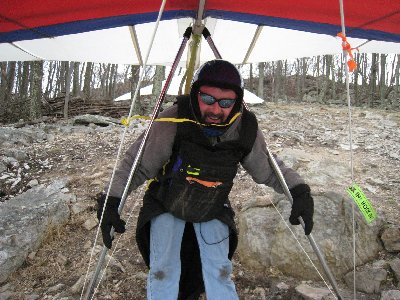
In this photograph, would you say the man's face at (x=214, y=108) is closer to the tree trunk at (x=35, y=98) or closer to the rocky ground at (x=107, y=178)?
the rocky ground at (x=107, y=178)

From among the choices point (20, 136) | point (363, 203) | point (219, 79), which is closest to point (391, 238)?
point (363, 203)

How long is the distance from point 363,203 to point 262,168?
78 centimetres

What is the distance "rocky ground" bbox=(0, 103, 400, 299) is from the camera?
3.31m

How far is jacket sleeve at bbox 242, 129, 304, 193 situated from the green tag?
38 cm

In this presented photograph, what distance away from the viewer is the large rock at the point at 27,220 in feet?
11.8

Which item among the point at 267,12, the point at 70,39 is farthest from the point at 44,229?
the point at 267,12

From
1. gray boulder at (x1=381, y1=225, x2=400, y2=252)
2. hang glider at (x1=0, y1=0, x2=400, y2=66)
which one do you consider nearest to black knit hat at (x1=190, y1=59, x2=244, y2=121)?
hang glider at (x1=0, y1=0, x2=400, y2=66)

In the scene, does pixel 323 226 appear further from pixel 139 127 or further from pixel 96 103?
pixel 96 103

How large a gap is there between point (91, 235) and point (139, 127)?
5072 millimetres

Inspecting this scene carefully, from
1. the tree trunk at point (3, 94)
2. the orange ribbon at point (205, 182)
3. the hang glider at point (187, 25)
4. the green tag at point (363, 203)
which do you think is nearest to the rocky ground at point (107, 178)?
the green tag at point (363, 203)

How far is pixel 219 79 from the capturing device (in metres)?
2.28

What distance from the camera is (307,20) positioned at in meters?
3.26

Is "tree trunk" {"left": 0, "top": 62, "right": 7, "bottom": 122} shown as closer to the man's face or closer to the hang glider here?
the hang glider

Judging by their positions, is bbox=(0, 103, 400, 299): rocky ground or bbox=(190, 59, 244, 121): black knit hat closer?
bbox=(190, 59, 244, 121): black knit hat
